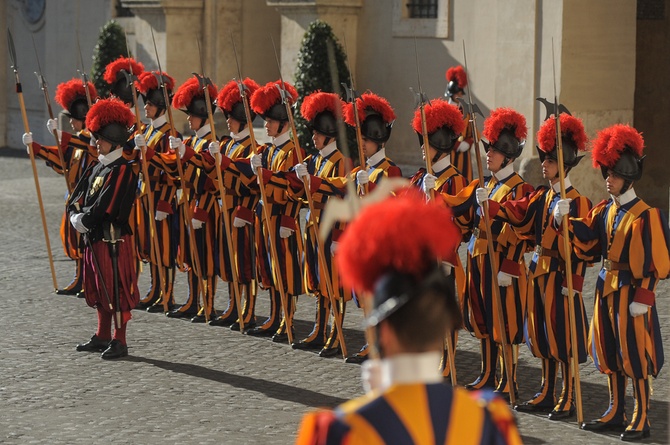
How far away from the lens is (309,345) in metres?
10.1

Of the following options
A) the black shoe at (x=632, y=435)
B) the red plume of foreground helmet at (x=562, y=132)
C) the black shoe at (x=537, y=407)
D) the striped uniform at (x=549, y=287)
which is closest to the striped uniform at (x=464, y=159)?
the red plume of foreground helmet at (x=562, y=132)

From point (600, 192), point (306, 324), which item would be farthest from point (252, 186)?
point (600, 192)

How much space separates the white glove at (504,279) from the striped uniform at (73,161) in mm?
4771

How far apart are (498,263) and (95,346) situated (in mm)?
2941

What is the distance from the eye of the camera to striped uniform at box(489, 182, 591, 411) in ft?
27.0

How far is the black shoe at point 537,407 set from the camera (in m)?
8.35

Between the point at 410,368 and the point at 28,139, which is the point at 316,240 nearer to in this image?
the point at 28,139

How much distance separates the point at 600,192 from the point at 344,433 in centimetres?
1303

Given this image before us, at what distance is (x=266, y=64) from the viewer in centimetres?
2305

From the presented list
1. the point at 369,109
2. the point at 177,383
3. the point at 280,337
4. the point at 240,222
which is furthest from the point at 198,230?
the point at 177,383

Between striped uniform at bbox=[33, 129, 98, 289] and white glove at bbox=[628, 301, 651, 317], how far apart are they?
19.3 ft

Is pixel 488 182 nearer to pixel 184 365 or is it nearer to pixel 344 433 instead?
pixel 184 365

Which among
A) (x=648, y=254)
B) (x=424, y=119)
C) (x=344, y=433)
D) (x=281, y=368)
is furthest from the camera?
(x=281, y=368)

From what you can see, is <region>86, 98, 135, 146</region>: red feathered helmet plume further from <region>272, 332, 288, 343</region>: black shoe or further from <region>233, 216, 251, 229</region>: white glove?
<region>272, 332, 288, 343</region>: black shoe
